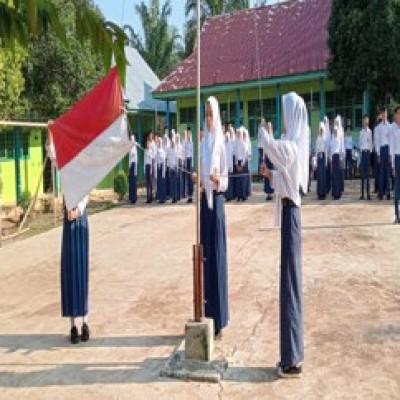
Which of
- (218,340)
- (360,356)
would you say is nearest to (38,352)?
(218,340)

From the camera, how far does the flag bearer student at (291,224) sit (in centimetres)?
414

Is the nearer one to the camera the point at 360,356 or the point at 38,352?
the point at 360,356

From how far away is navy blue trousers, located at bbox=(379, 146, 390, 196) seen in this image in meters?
13.2

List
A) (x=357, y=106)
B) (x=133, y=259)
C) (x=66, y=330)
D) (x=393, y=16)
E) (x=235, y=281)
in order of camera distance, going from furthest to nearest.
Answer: (x=357, y=106) < (x=393, y=16) < (x=133, y=259) < (x=235, y=281) < (x=66, y=330)

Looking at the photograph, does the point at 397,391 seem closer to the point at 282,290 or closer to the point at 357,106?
the point at 282,290

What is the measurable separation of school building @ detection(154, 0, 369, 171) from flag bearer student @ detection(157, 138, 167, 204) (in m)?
5.26

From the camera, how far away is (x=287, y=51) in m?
21.3

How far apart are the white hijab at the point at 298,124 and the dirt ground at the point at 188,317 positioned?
142cm

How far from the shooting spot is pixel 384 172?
1328 centimetres

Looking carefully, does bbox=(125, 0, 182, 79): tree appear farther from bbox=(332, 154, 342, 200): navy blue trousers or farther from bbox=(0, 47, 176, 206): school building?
bbox=(332, 154, 342, 200): navy blue trousers

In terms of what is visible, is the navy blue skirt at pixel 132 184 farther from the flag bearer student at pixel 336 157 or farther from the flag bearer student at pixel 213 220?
the flag bearer student at pixel 213 220

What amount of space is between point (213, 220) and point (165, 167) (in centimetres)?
1134

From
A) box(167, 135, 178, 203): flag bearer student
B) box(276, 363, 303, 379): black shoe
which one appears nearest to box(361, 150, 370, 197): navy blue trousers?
box(167, 135, 178, 203): flag bearer student

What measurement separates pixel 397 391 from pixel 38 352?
9.01 feet
